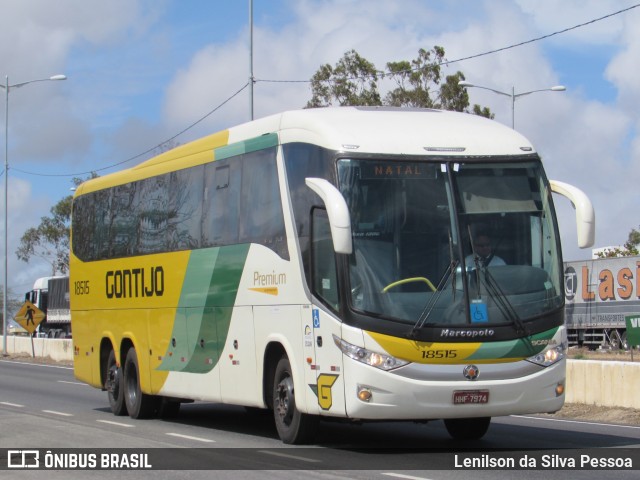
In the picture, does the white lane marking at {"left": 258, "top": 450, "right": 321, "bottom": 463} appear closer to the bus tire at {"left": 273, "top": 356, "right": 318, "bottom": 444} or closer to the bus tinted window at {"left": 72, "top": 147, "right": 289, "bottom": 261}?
the bus tire at {"left": 273, "top": 356, "right": 318, "bottom": 444}

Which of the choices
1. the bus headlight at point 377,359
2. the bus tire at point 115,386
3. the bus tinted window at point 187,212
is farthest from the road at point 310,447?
the bus tinted window at point 187,212

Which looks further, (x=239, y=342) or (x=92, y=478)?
(x=239, y=342)

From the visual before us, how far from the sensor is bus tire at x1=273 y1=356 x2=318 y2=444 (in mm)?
13445

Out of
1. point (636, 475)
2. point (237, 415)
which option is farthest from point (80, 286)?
point (636, 475)

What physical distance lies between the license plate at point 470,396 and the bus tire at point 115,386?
28.4ft

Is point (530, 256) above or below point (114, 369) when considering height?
above

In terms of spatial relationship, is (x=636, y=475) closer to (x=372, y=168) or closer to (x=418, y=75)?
(x=372, y=168)

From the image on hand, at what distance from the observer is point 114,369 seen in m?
19.9

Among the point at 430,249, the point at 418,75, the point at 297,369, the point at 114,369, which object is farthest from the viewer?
the point at 418,75

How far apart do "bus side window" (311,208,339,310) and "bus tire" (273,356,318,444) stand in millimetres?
1367

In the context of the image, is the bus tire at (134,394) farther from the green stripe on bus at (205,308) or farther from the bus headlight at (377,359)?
the bus headlight at (377,359)

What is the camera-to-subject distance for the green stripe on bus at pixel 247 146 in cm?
1445

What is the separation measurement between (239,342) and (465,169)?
4031 millimetres

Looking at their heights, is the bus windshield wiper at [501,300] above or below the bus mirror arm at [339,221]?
below
